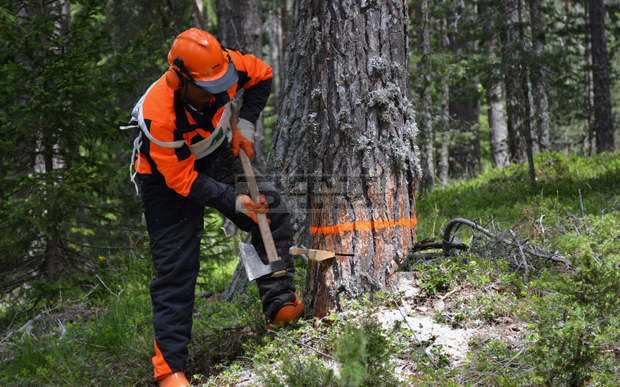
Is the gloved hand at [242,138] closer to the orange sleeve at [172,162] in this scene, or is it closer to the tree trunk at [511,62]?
the orange sleeve at [172,162]

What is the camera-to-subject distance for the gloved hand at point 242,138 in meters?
4.04

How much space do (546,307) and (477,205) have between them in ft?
14.6

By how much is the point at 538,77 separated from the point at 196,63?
5.59 m

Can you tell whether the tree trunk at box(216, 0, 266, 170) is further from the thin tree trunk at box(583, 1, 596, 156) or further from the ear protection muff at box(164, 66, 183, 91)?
the thin tree trunk at box(583, 1, 596, 156)

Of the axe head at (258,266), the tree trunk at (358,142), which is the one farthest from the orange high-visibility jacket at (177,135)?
the tree trunk at (358,142)

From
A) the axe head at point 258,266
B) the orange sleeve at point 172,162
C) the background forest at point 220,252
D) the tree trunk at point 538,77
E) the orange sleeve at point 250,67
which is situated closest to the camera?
the background forest at point 220,252

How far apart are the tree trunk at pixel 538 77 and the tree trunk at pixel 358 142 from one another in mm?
4477

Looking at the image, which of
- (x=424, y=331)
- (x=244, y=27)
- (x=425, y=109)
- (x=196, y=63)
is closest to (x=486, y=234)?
(x=424, y=331)

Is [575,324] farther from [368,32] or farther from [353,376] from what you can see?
[368,32]

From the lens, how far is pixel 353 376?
6.35 ft

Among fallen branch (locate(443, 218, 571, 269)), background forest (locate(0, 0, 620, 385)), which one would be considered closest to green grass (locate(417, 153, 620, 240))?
background forest (locate(0, 0, 620, 385))

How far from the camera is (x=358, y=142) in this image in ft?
10.6

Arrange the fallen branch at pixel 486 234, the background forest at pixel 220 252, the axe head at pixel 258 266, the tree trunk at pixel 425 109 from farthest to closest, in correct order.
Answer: the tree trunk at pixel 425 109
the axe head at pixel 258 266
the fallen branch at pixel 486 234
the background forest at pixel 220 252

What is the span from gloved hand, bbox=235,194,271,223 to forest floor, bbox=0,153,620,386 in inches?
30.2
